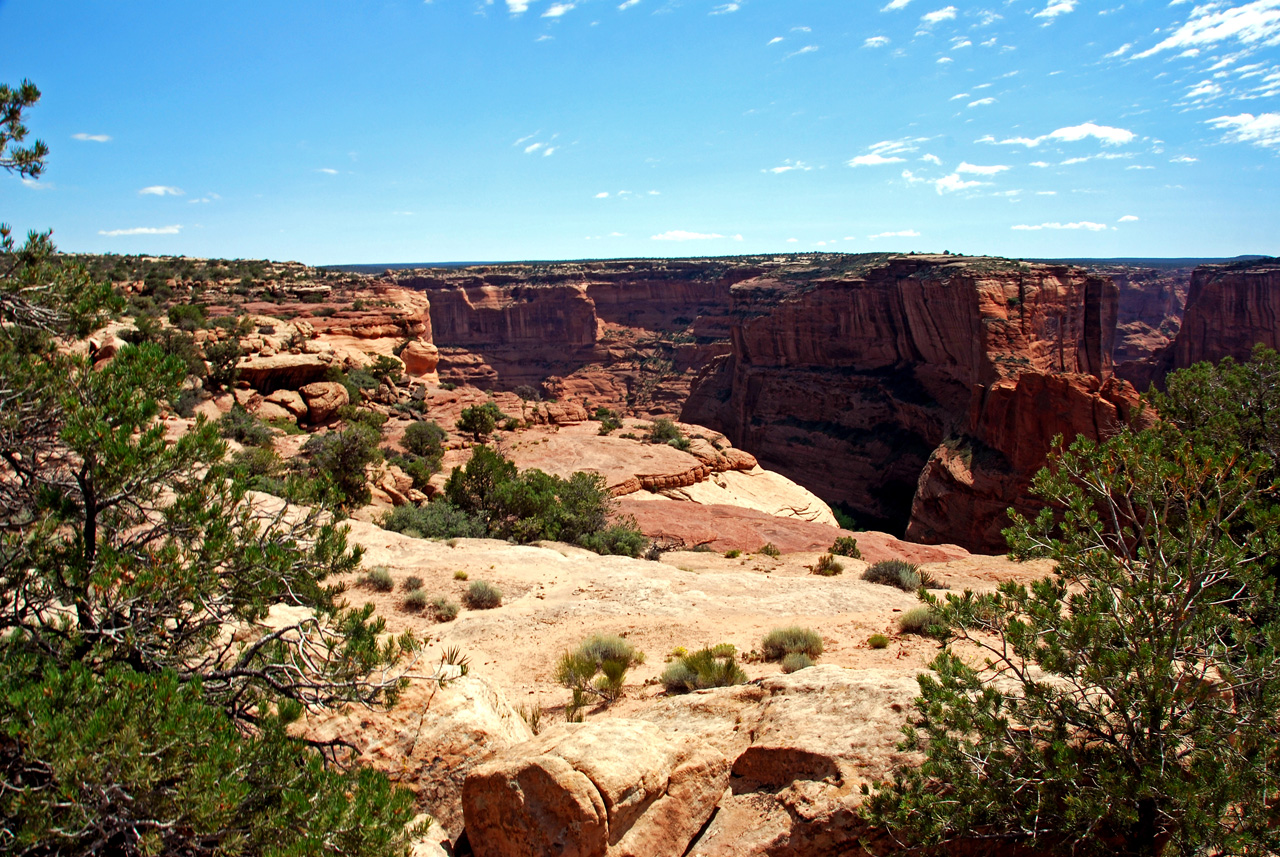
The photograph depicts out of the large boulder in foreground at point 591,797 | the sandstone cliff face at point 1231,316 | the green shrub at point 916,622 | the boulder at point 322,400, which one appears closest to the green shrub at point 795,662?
the green shrub at point 916,622

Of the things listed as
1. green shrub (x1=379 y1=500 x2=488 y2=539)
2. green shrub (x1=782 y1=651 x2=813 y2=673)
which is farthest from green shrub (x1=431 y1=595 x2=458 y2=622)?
green shrub (x1=782 y1=651 x2=813 y2=673)

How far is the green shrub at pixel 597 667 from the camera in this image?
878 centimetres

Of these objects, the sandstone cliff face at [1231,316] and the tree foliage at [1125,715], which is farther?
the sandstone cliff face at [1231,316]

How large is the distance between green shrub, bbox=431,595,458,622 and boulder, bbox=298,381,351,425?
49.3 ft

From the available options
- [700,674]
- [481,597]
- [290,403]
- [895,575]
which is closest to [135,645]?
[700,674]

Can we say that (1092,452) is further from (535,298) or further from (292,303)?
(535,298)

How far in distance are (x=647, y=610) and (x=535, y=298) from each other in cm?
8160

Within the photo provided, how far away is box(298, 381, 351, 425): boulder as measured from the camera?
24766mm

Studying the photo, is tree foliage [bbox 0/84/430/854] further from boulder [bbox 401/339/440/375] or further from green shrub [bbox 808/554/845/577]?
boulder [bbox 401/339/440/375]

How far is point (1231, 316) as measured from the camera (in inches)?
2392

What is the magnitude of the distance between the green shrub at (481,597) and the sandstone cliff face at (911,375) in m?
23.7

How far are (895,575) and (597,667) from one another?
8.69m

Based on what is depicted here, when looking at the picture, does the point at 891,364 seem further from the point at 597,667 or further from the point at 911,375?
the point at 597,667

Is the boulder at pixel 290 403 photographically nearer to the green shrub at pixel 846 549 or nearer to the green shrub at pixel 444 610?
the green shrub at pixel 444 610
